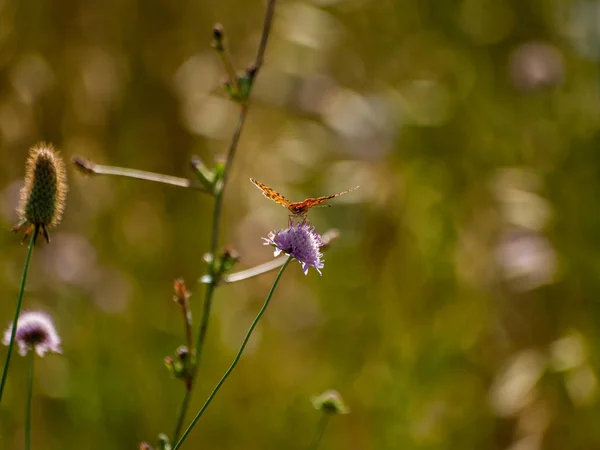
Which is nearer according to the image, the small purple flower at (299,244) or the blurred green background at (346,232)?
the small purple flower at (299,244)

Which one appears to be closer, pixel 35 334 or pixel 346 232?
pixel 35 334

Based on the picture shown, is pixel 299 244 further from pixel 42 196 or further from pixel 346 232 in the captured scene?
pixel 346 232

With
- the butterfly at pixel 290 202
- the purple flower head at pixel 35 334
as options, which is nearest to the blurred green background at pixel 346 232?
the purple flower head at pixel 35 334

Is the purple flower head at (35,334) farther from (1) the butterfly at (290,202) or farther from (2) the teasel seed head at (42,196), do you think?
(1) the butterfly at (290,202)

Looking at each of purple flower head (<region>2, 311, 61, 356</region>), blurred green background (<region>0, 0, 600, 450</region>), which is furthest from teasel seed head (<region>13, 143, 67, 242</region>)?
blurred green background (<region>0, 0, 600, 450</region>)

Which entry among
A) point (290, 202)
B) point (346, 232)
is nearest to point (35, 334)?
point (290, 202)

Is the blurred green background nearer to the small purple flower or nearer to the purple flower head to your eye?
the purple flower head
